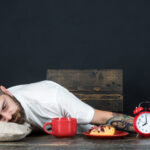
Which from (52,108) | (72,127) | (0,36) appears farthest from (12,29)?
(72,127)

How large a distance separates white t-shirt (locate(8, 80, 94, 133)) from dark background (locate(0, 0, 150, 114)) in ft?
4.64

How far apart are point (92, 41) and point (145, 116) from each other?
1770mm

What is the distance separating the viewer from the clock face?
133cm

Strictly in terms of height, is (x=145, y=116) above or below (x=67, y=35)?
below

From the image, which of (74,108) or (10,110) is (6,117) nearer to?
(10,110)

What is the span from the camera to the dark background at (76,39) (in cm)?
299

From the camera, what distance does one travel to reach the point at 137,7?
3.04 meters

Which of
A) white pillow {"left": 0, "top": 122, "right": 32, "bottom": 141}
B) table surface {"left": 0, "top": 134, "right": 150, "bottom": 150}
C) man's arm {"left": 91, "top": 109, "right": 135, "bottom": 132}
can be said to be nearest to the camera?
table surface {"left": 0, "top": 134, "right": 150, "bottom": 150}

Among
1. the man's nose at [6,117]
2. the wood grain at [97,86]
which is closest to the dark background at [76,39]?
the wood grain at [97,86]

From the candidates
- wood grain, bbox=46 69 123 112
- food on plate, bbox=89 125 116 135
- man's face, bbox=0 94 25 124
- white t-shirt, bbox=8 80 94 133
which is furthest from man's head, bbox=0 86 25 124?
wood grain, bbox=46 69 123 112

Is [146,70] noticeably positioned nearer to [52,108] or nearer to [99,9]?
[99,9]

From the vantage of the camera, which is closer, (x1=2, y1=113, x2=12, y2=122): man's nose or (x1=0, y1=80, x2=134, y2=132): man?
(x1=2, y1=113, x2=12, y2=122): man's nose

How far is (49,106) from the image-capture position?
1598mm

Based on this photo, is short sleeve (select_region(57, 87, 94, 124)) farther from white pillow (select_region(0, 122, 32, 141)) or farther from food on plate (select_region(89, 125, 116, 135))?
white pillow (select_region(0, 122, 32, 141))
